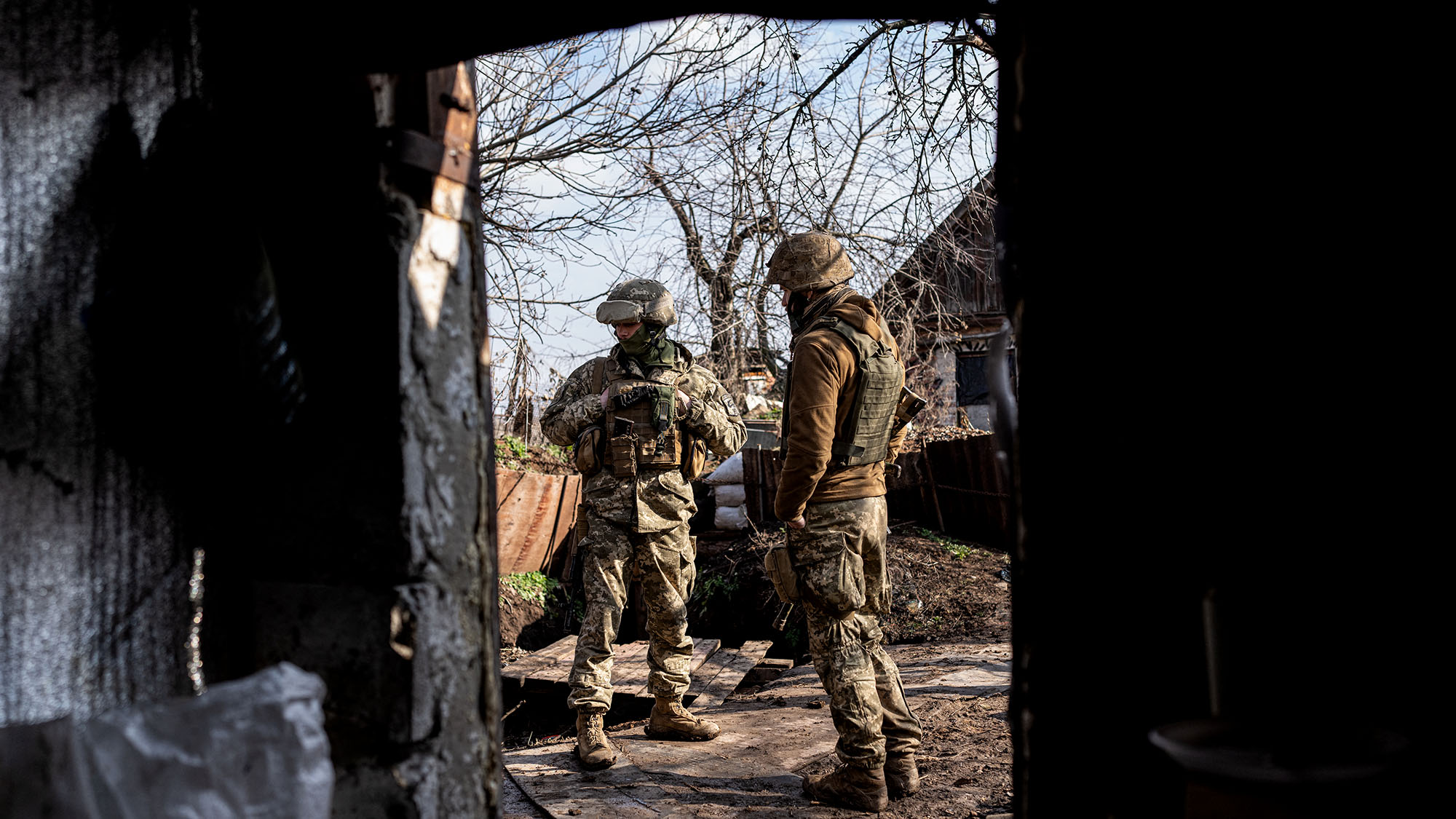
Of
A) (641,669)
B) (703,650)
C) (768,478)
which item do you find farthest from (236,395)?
(768,478)

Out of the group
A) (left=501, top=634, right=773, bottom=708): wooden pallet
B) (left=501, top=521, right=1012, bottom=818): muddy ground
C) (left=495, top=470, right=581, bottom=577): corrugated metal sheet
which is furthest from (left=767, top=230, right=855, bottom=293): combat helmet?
(left=495, top=470, right=581, bottom=577): corrugated metal sheet

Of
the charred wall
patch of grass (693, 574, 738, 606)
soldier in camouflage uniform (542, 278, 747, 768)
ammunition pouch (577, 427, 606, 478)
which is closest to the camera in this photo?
the charred wall

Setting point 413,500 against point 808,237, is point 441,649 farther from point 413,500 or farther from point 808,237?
point 808,237

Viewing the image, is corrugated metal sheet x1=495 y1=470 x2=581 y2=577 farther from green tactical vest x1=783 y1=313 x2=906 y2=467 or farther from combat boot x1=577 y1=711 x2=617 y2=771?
green tactical vest x1=783 y1=313 x2=906 y2=467

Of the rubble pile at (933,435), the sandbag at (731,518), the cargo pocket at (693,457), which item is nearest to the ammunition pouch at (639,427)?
the cargo pocket at (693,457)

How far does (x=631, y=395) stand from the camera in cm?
479

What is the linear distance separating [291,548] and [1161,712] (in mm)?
1402

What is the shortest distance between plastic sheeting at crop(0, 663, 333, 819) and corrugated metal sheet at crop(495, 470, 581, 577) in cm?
609

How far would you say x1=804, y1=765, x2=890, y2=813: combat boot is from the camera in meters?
3.66

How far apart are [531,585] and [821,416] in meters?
4.97

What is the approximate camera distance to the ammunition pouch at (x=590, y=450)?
4.84m

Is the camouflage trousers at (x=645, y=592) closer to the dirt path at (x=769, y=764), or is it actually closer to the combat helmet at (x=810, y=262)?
the dirt path at (x=769, y=764)

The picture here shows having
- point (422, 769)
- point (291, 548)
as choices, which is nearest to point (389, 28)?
point (291, 548)

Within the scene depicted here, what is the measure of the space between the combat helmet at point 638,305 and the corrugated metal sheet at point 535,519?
2.89 m
